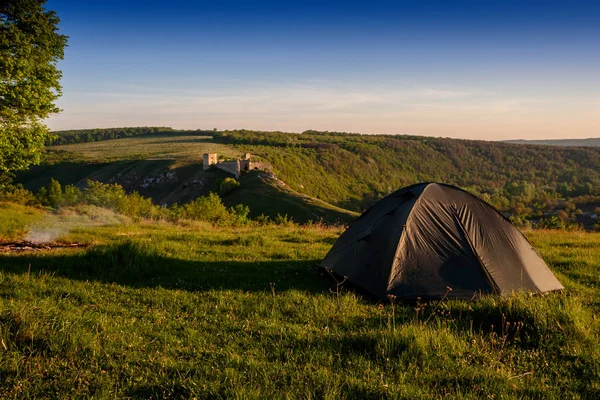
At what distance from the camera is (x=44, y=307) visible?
18.8ft

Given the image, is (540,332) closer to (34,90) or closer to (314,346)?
(314,346)


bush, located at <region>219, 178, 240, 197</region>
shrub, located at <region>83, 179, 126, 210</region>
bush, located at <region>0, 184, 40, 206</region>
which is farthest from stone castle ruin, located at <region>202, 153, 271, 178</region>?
bush, located at <region>0, 184, 40, 206</region>

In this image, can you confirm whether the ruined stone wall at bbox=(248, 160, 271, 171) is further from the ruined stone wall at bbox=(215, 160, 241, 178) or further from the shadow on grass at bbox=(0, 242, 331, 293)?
the shadow on grass at bbox=(0, 242, 331, 293)

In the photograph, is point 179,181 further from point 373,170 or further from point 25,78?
point 25,78

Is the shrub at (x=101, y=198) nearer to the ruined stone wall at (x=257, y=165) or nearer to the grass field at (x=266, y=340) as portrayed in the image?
the grass field at (x=266, y=340)

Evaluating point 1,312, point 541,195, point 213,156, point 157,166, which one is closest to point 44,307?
point 1,312

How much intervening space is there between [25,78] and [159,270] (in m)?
11.0

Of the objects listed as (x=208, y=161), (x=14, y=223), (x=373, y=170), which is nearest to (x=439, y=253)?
(x=14, y=223)

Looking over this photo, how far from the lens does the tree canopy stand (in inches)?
550

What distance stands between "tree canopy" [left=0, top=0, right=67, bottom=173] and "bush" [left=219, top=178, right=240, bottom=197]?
78835mm

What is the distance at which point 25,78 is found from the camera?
47.7 feet

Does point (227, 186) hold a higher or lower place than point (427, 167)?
lower

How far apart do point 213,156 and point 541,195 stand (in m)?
96.4

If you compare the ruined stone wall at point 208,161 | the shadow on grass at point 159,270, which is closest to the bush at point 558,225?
the shadow on grass at point 159,270
